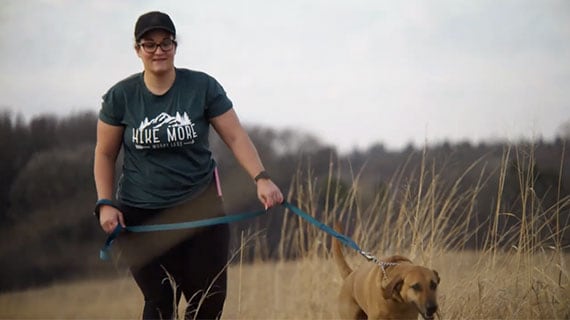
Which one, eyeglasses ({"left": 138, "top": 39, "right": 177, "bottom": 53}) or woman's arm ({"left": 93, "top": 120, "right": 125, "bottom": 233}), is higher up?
eyeglasses ({"left": 138, "top": 39, "right": 177, "bottom": 53})

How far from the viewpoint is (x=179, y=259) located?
289cm

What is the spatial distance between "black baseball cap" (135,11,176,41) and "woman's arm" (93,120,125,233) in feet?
1.31

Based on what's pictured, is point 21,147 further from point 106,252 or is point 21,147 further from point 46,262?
point 106,252

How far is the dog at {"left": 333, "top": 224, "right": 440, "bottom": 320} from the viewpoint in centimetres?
316

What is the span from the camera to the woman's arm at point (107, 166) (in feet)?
8.94

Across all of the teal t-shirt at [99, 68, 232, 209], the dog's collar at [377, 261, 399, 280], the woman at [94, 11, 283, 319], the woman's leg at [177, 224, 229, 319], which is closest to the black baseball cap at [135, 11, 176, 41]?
the woman at [94, 11, 283, 319]

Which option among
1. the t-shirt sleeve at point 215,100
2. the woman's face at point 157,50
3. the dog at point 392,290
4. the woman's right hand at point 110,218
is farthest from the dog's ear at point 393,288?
the woman's face at point 157,50

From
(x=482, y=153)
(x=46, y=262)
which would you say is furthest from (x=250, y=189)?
(x=482, y=153)

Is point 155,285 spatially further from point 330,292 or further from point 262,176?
point 330,292

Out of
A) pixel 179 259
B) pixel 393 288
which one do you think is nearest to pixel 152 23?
pixel 179 259

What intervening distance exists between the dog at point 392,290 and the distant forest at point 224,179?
3.07 feet

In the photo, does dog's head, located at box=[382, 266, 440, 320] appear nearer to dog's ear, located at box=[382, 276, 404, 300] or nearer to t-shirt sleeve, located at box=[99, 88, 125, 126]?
dog's ear, located at box=[382, 276, 404, 300]

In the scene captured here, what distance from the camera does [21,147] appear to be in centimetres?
692

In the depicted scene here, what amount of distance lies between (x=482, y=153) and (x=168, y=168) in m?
2.73
